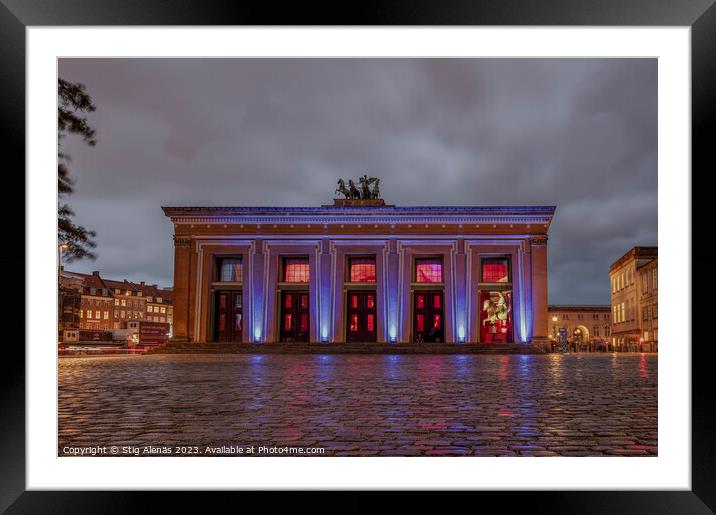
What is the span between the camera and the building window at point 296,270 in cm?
3825

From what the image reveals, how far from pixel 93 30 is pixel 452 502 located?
430 cm

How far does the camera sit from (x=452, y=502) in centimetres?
393

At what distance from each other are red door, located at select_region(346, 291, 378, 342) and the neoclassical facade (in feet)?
0.21

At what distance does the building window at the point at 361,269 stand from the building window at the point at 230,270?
734 cm

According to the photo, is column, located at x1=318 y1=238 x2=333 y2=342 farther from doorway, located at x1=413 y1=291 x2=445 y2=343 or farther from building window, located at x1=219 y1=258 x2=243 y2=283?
building window, located at x1=219 y1=258 x2=243 y2=283

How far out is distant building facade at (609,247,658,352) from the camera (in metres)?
45.7

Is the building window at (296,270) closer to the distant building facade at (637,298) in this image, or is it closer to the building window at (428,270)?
the building window at (428,270)

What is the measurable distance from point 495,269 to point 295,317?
13276 mm

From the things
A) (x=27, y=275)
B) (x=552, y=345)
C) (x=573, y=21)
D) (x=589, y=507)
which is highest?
(x=573, y=21)

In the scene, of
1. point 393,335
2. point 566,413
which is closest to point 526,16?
point 566,413

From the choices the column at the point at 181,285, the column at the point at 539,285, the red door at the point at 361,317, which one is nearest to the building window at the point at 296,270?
the red door at the point at 361,317

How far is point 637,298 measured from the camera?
49969 millimetres

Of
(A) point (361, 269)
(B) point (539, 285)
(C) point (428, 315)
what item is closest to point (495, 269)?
(B) point (539, 285)

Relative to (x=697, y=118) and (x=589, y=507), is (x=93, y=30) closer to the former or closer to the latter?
(x=697, y=118)
